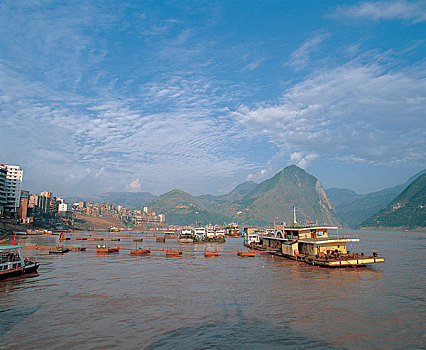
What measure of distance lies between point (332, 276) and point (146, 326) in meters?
29.9

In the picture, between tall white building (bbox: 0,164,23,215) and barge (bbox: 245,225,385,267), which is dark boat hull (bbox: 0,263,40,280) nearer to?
barge (bbox: 245,225,385,267)

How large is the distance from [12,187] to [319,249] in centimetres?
17732

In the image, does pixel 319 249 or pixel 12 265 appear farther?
pixel 319 249

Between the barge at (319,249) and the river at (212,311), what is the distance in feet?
13.4

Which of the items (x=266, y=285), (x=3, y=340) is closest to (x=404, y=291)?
(x=266, y=285)

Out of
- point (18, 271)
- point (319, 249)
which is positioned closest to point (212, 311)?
point (18, 271)

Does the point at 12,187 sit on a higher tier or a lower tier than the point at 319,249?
higher

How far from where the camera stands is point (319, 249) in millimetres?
53750

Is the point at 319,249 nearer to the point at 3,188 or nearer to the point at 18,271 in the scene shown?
the point at 18,271

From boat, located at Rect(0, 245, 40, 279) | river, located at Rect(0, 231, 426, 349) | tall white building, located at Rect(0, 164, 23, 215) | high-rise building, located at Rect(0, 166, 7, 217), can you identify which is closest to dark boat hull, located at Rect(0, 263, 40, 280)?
boat, located at Rect(0, 245, 40, 279)

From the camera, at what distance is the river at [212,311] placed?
18.5m

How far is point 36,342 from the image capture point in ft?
59.7

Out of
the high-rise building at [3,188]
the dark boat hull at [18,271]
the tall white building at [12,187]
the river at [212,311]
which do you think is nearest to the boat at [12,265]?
the dark boat hull at [18,271]

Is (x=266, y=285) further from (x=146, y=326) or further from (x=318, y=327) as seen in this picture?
(x=146, y=326)
